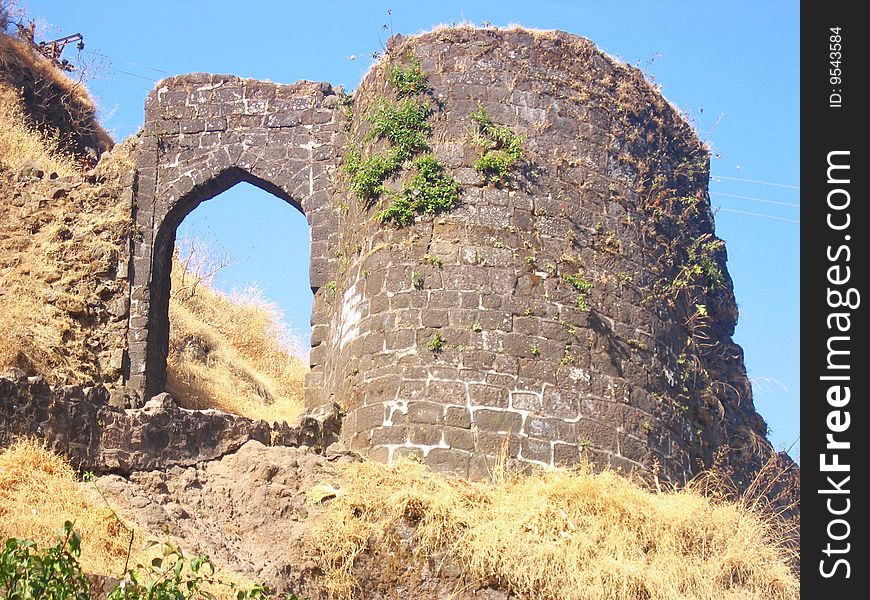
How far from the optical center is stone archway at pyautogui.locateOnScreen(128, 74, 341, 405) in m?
15.8

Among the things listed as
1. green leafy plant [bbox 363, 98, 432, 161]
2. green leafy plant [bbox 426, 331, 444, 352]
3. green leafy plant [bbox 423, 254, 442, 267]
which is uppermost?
green leafy plant [bbox 363, 98, 432, 161]

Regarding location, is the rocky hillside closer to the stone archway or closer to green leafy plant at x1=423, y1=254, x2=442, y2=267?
green leafy plant at x1=423, y1=254, x2=442, y2=267

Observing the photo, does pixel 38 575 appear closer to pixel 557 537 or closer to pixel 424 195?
pixel 557 537

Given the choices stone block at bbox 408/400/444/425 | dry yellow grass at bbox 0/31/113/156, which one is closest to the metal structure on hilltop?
dry yellow grass at bbox 0/31/113/156

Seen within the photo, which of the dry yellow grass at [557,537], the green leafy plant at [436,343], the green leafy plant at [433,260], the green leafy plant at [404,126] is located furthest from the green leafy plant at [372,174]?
the dry yellow grass at [557,537]

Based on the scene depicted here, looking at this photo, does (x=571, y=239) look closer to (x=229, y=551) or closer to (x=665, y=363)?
(x=665, y=363)

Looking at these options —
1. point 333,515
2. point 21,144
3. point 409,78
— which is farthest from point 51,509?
point 21,144

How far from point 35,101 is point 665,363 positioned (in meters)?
9.24

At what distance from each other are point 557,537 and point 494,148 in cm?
404

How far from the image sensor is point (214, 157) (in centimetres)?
1622

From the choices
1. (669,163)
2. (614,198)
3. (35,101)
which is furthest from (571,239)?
→ (35,101)

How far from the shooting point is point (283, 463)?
41.4 ft

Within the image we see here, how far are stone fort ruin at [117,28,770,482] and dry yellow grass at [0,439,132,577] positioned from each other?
2.72 meters

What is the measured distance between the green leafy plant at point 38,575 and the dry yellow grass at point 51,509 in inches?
65.3
